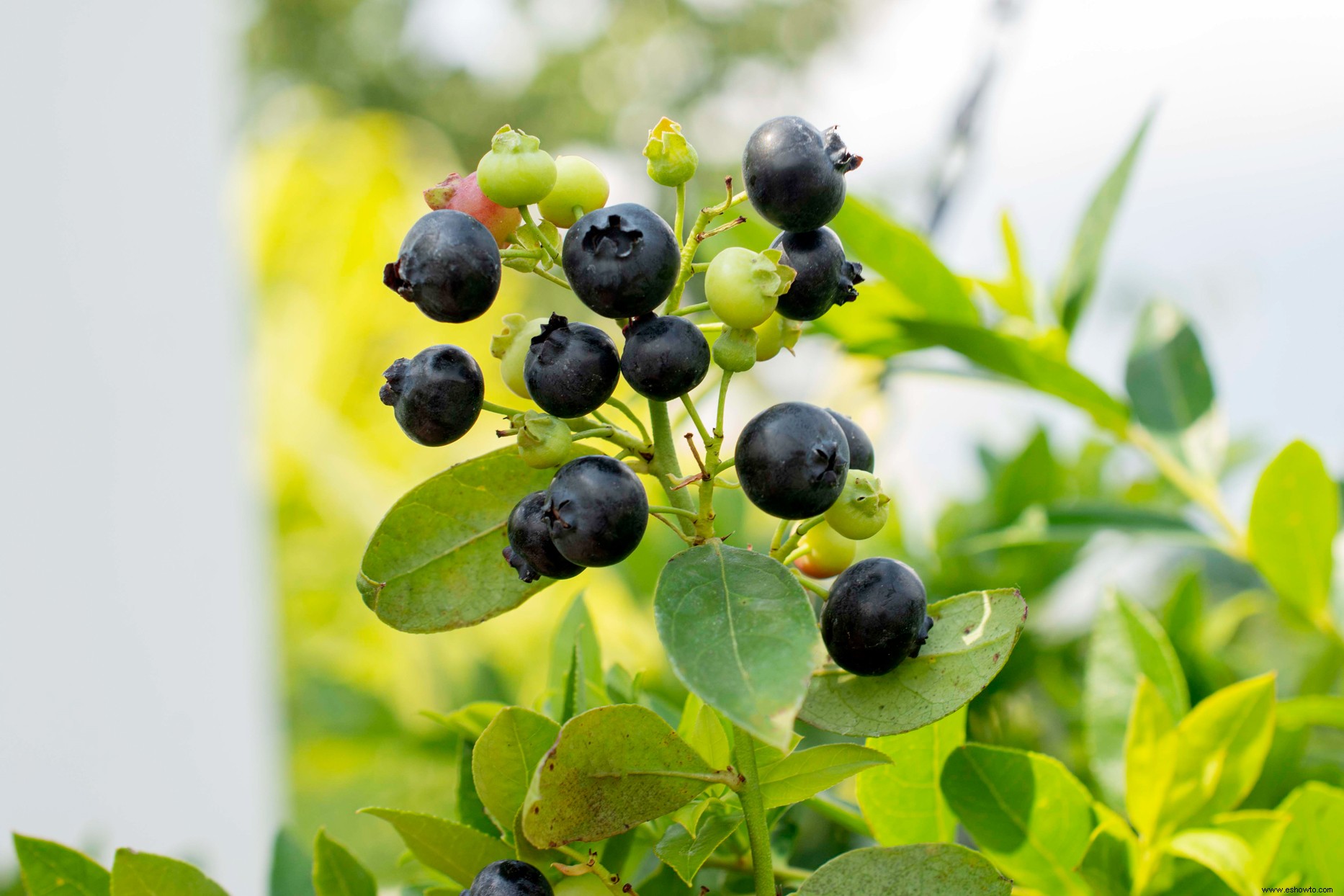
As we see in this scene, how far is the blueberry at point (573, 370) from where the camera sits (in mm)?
357

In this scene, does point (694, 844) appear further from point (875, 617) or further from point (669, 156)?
point (669, 156)

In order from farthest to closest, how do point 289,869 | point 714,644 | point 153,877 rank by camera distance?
point 289,869
point 153,877
point 714,644

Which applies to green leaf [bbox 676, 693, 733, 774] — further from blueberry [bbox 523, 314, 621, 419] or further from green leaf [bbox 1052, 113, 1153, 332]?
green leaf [bbox 1052, 113, 1153, 332]

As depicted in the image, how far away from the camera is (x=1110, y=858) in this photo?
0.49 metres

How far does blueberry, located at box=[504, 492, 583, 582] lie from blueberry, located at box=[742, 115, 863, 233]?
137 millimetres

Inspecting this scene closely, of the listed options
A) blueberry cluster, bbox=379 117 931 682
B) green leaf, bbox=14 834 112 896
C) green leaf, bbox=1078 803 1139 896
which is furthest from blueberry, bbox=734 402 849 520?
green leaf, bbox=14 834 112 896

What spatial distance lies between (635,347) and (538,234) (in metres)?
0.07

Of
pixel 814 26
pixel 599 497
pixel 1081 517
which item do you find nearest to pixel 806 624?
pixel 599 497

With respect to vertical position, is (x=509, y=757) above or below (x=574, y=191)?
below

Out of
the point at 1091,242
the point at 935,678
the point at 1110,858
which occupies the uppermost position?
the point at 1091,242

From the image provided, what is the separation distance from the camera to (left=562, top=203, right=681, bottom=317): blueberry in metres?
0.34

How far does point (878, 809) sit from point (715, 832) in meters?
0.10


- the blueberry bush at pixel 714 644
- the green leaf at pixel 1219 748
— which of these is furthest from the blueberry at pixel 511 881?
the green leaf at pixel 1219 748

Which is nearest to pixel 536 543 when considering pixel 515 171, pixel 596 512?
pixel 596 512
